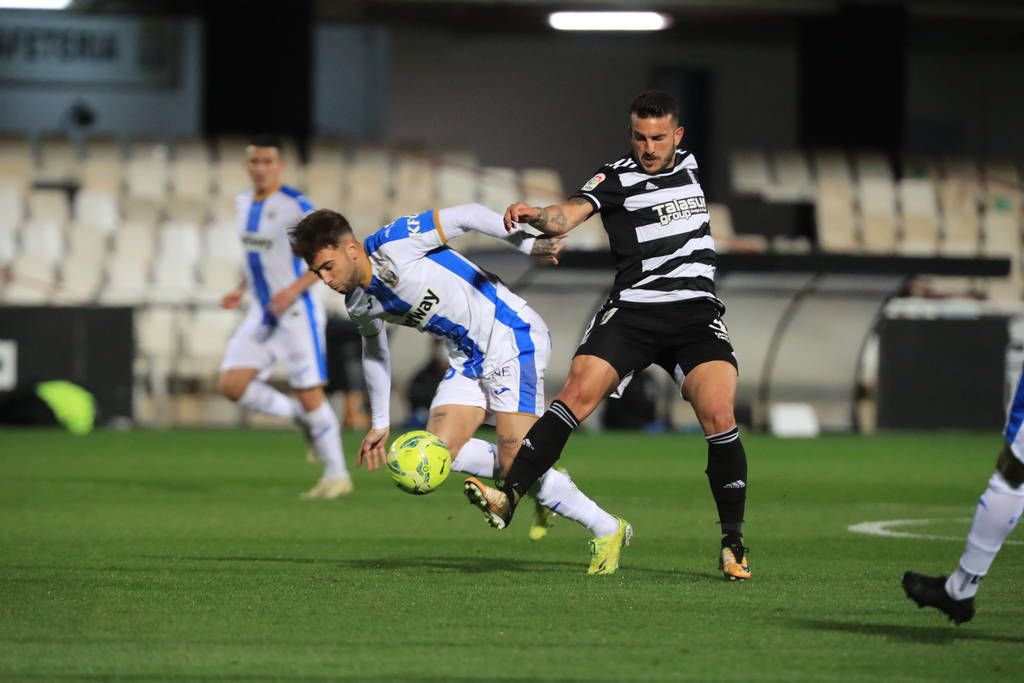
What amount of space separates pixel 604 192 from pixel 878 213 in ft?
62.0

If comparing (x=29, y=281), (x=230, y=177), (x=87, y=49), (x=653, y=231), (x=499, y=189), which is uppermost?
(x=87, y=49)

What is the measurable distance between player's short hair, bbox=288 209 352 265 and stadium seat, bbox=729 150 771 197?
62.1 feet

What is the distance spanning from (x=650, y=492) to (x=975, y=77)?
2042 cm

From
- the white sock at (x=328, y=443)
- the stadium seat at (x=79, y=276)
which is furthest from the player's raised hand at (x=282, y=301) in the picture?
the stadium seat at (x=79, y=276)

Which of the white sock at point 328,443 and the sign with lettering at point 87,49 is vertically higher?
the sign with lettering at point 87,49

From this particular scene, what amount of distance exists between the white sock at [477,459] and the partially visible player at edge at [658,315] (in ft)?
2.32

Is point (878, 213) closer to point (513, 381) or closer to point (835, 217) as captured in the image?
point (835, 217)

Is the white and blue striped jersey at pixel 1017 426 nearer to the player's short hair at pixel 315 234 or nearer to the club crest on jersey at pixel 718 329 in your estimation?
the club crest on jersey at pixel 718 329

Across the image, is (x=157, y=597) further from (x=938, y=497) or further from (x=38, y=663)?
(x=938, y=497)

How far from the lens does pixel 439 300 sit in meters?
7.36

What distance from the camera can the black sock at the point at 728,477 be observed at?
6992 mm

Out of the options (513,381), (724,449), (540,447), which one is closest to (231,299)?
(513,381)

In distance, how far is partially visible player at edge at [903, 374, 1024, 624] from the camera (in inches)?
209

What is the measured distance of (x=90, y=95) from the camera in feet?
88.6
